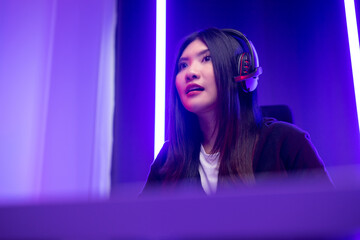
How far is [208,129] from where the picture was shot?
3.51ft

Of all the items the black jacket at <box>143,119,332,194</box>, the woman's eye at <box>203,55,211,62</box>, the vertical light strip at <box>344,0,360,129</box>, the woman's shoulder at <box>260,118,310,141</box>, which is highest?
the vertical light strip at <box>344,0,360,129</box>

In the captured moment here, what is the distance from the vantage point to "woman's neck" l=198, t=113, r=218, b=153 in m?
1.05

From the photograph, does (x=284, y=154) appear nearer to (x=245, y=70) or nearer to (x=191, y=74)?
(x=245, y=70)

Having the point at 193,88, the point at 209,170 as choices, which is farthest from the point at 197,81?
the point at 209,170

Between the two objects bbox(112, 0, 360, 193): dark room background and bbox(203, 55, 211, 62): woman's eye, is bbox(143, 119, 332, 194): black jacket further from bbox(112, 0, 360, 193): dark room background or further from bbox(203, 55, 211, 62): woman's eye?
bbox(112, 0, 360, 193): dark room background

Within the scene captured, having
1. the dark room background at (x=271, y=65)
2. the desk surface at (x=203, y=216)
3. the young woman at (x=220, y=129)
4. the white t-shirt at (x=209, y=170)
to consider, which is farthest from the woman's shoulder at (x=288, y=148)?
the dark room background at (x=271, y=65)

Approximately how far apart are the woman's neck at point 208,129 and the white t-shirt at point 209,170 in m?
0.03

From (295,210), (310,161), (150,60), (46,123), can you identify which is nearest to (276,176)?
(310,161)

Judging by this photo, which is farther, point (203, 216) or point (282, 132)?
point (282, 132)

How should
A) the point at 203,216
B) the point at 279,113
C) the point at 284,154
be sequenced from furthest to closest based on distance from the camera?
the point at 279,113 → the point at 284,154 → the point at 203,216

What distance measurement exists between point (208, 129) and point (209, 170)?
0.53ft

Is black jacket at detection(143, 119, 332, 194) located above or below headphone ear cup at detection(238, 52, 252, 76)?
below

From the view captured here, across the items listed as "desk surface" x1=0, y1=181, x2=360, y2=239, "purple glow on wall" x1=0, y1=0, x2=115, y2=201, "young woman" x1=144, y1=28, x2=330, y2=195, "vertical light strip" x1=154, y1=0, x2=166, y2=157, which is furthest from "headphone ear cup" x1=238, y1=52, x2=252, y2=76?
"vertical light strip" x1=154, y1=0, x2=166, y2=157

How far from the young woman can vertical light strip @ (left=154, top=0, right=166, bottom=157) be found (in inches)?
28.7
